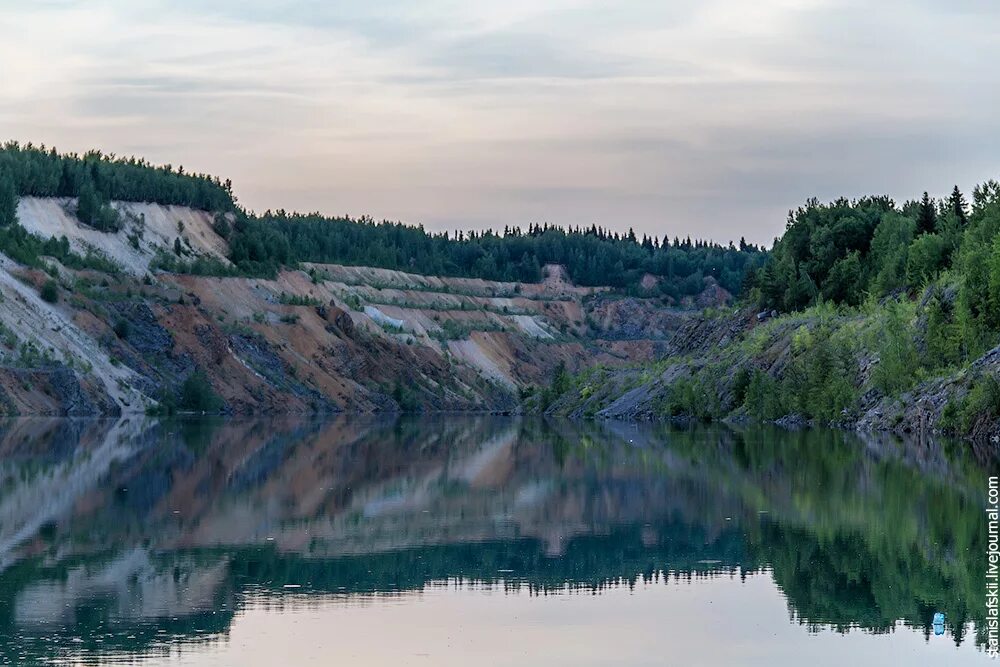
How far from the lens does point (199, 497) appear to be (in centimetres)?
4103

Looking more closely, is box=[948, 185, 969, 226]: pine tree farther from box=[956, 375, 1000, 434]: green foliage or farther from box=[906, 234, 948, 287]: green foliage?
box=[956, 375, 1000, 434]: green foliage

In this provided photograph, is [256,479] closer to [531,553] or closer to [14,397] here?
[531,553]

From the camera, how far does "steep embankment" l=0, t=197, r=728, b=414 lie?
375 feet

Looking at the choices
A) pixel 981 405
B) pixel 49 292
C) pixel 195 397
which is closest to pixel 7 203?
pixel 49 292

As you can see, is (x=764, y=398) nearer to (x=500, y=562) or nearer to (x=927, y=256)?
(x=927, y=256)

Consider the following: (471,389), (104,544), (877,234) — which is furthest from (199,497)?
(471,389)

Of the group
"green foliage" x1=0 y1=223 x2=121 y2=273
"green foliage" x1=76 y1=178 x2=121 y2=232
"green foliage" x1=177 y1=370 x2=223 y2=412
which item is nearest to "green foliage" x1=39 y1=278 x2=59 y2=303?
"green foliage" x1=0 y1=223 x2=121 y2=273

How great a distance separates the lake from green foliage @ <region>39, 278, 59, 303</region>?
69895mm

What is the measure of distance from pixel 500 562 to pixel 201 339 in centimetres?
10820

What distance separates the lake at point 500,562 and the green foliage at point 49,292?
69.9 m

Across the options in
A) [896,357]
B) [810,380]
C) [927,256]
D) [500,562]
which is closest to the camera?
[500,562]

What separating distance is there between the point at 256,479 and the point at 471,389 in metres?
127

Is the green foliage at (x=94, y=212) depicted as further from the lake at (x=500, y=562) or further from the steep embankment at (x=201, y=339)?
the lake at (x=500, y=562)

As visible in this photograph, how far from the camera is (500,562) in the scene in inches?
1139
